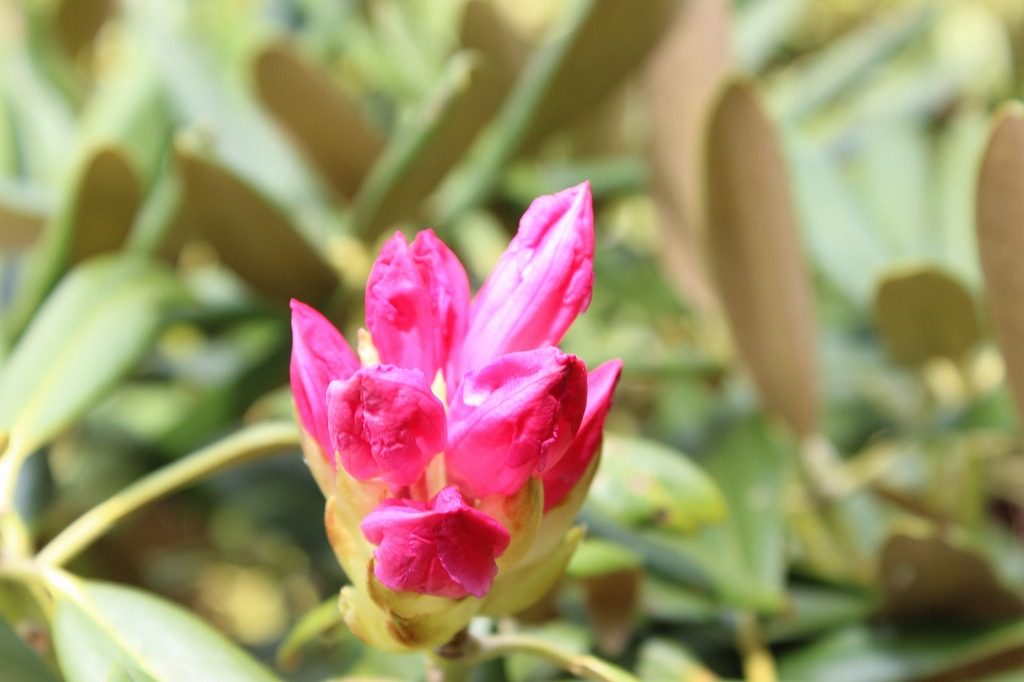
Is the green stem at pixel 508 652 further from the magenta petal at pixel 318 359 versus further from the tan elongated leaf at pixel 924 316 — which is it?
the tan elongated leaf at pixel 924 316

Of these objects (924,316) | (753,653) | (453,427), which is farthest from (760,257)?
(453,427)

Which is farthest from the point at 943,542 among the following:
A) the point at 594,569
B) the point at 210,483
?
the point at 210,483

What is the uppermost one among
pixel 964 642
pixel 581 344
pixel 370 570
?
pixel 370 570

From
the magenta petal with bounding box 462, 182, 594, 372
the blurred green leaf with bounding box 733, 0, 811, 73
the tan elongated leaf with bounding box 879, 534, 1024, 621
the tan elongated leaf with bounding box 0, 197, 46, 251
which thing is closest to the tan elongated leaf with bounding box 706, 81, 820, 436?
the tan elongated leaf with bounding box 879, 534, 1024, 621

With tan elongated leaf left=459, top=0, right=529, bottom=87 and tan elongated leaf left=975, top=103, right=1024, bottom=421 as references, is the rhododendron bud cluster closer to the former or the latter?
tan elongated leaf left=975, top=103, right=1024, bottom=421

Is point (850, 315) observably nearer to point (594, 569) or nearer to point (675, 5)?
point (675, 5)
